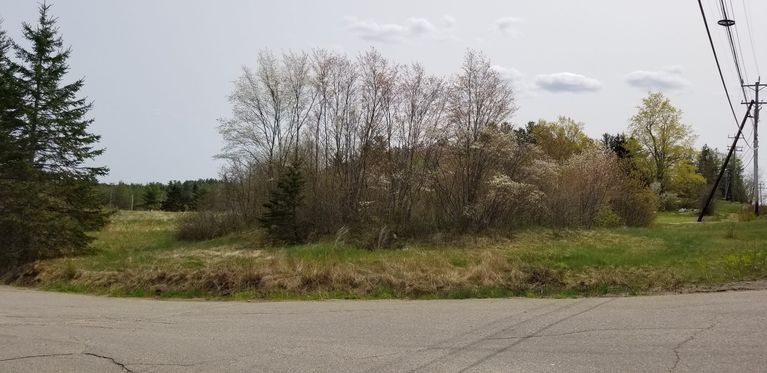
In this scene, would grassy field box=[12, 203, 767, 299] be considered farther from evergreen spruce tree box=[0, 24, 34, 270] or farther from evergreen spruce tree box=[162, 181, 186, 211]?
evergreen spruce tree box=[162, 181, 186, 211]

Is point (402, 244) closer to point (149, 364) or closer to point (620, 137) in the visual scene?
point (149, 364)

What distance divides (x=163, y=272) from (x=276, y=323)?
7.17 meters

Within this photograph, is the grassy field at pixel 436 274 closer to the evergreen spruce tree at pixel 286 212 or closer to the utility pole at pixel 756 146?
the evergreen spruce tree at pixel 286 212

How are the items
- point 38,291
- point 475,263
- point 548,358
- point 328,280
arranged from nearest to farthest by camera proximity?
point 548,358 → point 328,280 → point 475,263 → point 38,291

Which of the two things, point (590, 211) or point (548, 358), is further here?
point (590, 211)

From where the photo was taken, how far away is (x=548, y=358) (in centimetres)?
688

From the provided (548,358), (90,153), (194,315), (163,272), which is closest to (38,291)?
(163,272)

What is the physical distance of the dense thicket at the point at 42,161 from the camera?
21641mm

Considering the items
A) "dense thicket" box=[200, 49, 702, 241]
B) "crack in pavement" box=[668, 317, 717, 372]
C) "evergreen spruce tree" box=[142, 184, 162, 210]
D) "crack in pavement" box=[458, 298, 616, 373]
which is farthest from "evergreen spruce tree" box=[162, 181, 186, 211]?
"crack in pavement" box=[668, 317, 717, 372]

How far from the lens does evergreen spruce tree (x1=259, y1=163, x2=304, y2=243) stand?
26672mm

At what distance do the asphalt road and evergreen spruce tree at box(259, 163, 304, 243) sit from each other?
47.0 ft

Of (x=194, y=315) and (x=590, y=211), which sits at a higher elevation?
(x=590, y=211)

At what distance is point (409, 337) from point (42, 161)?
21.2 metres

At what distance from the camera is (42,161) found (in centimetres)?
2417
